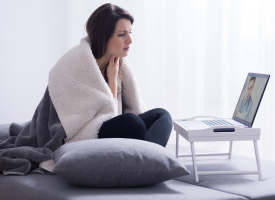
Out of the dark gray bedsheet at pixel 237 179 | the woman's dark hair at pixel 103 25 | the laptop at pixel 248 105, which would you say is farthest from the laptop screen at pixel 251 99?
the woman's dark hair at pixel 103 25

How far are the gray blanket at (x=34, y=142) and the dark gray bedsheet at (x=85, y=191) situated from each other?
0.07 m

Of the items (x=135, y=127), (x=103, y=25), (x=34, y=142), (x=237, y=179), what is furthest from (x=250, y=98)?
(x=34, y=142)

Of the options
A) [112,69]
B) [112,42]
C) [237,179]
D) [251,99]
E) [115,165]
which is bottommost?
[237,179]

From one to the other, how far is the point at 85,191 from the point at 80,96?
2.11 feet

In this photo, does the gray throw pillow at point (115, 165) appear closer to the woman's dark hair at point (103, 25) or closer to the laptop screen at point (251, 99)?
the laptop screen at point (251, 99)

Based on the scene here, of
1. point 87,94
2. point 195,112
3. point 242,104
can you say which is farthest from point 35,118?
point 195,112

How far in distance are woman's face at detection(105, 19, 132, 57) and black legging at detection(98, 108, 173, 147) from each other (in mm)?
444

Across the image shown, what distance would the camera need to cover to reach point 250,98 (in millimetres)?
1661

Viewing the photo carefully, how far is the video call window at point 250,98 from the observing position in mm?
1569

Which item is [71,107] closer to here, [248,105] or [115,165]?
[115,165]

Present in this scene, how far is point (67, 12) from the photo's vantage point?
3.92 meters

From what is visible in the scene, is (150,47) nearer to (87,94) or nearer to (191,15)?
(191,15)

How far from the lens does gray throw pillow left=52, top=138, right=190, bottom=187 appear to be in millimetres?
1182

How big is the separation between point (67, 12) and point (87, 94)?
97.6 inches
